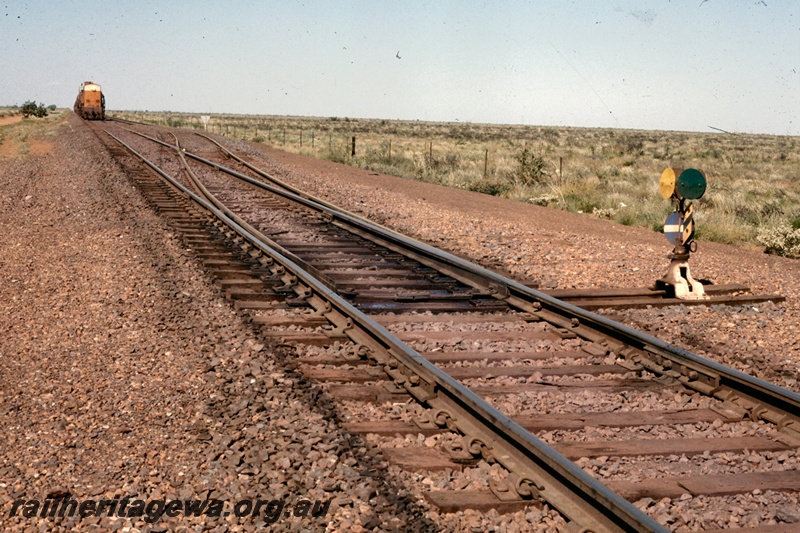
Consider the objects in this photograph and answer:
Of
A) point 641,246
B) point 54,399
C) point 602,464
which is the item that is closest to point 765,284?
point 641,246

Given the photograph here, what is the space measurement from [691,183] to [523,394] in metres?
4.36

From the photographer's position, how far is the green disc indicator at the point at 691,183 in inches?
362

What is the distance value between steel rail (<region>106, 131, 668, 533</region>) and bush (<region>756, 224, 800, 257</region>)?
10377 millimetres

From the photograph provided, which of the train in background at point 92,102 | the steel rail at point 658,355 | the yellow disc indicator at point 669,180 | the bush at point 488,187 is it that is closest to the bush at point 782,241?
the yellow disc indicator at point 669,180

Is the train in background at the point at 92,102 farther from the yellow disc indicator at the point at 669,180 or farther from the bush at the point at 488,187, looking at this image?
the yellow disc indicator at the point at 669,180

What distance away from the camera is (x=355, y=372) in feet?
21.0

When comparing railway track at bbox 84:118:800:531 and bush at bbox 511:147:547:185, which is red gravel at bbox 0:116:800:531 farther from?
bush at bbox 511:147:547:185

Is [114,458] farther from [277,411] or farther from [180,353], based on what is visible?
[180,353]

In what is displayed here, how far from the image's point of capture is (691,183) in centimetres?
922

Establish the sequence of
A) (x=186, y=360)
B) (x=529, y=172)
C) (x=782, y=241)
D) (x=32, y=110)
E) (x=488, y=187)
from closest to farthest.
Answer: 1. (x=186, y=360)
2. (x=782, y=241)
3. (x=488, y=187)
4. (x=529, y=172)
5. (x=32, y=110)

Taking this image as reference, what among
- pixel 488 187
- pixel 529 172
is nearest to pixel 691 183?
pixel 488 187

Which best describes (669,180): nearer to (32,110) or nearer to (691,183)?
(691,183)

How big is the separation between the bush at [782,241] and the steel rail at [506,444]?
10377 millimetres

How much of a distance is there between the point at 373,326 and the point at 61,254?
623 cm
